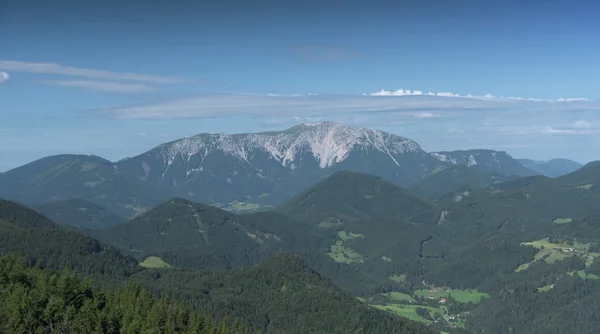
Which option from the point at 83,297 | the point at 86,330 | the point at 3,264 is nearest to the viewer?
the point at 86,330

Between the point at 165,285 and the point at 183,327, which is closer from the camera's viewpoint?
the point at 183,327

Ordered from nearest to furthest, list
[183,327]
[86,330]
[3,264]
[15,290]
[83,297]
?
[86,330]
[15,290]
[83,297]
[183,327]
[3,264]

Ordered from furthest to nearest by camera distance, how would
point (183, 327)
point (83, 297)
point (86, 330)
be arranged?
point (183, 327), point (83, 297), point (86, 330)

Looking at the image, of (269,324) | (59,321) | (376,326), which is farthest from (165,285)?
(59,321)

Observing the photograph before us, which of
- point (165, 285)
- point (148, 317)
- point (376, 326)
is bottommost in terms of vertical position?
point (376, 326)

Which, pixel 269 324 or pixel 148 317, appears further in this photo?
pixel 269 324

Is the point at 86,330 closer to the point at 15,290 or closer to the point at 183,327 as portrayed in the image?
the point at 15,290

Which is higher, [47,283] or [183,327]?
[47,283]

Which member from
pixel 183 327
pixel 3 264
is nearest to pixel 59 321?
pixel 183 327

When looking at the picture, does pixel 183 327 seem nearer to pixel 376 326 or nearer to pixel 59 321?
pixel 59 321
